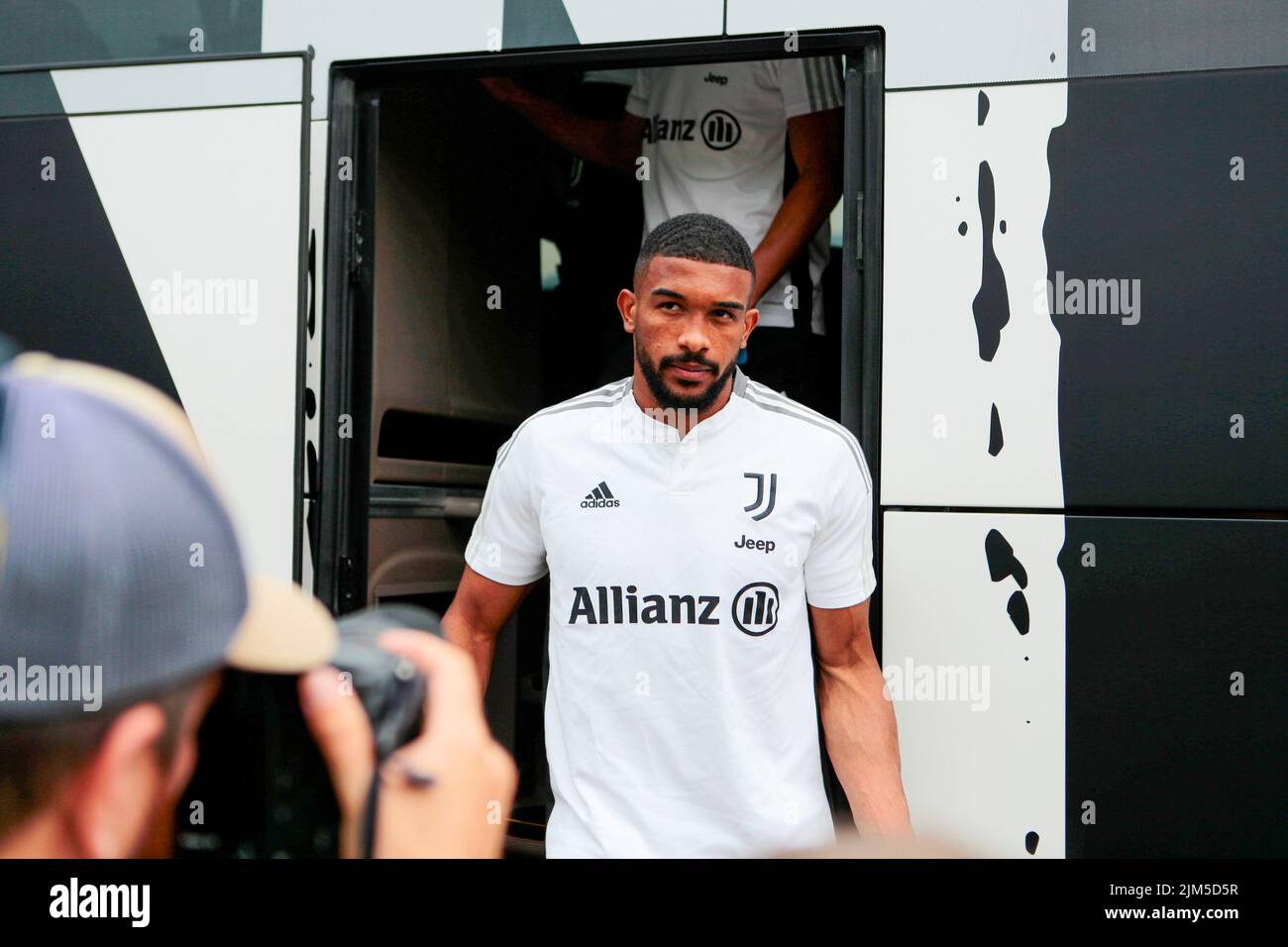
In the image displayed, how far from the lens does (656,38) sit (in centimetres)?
215

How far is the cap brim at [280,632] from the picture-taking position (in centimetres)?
221

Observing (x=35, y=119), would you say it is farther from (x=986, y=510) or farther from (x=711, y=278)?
(x=986, y=510)

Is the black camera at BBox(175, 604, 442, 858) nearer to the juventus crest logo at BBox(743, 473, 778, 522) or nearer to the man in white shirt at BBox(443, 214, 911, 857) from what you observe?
the man in white shirt at BBox(443, 214, 911, 857)

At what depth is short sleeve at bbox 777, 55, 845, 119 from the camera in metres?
2.58

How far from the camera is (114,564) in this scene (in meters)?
2.12

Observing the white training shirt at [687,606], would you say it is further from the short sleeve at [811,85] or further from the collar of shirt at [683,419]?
the short sleeve at [811,85]

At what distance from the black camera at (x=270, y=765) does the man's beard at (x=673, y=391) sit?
0.66 m

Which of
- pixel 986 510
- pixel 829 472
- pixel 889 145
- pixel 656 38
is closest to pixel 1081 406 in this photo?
pixel 986 510

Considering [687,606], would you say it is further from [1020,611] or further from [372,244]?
[372,244]

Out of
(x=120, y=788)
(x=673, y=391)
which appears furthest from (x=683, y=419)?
(x=120, y=788)

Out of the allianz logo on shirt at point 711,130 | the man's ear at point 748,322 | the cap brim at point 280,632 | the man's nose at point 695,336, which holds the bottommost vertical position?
the cap brim at point 280,632

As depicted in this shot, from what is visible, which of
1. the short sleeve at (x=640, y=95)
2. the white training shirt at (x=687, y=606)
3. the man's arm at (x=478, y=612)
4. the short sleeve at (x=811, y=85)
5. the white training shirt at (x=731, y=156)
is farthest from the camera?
the short sleeve at (x=640, y=95)

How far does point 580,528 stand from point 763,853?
65cm

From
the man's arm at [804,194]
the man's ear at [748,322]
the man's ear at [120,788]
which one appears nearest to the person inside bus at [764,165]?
the man's arm at [804,194]
